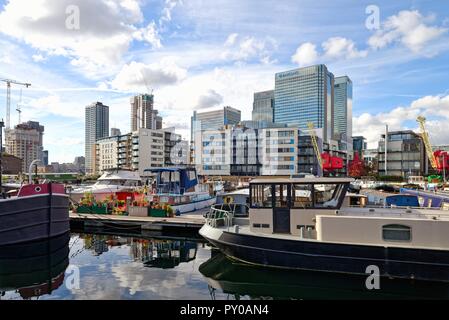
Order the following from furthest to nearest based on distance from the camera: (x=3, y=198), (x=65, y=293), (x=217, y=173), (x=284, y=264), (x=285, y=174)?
(x=217, y=173) → (x=285, y=174) → (x=3, y=198) → (x=284, y=264) → (x=65, y=293)

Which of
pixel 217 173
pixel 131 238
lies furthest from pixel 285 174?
pixel 131 238

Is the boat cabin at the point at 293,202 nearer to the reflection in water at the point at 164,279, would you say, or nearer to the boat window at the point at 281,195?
the boat window at the point at 281,195

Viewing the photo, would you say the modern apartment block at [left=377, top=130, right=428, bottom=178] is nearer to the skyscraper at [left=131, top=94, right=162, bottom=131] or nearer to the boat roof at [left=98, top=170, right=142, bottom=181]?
the boat roof at [left=98, top=170, right=142, bottom=181]

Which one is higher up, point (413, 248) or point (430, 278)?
point (413, 248)

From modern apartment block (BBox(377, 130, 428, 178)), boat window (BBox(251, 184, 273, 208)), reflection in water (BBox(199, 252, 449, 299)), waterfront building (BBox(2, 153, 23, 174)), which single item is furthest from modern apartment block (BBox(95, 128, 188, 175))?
reflection in water (BBox(199, 252, 449, 299))

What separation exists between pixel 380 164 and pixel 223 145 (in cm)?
4493

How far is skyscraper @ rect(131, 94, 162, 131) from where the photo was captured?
18888 centimetres

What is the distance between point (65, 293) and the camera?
38.1 feet

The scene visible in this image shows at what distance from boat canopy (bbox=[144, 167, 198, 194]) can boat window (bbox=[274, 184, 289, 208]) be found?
54.8ft

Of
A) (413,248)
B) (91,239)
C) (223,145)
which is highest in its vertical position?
(223,145)

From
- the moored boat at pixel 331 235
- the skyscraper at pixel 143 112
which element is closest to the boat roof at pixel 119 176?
the moored boat at pixel 331 235

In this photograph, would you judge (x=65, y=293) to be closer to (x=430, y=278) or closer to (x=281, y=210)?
(x=281, y=210)

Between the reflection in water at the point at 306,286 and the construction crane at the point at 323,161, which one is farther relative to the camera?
the construction crane at the point at 323,161

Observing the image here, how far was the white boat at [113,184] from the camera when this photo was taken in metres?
33.8
